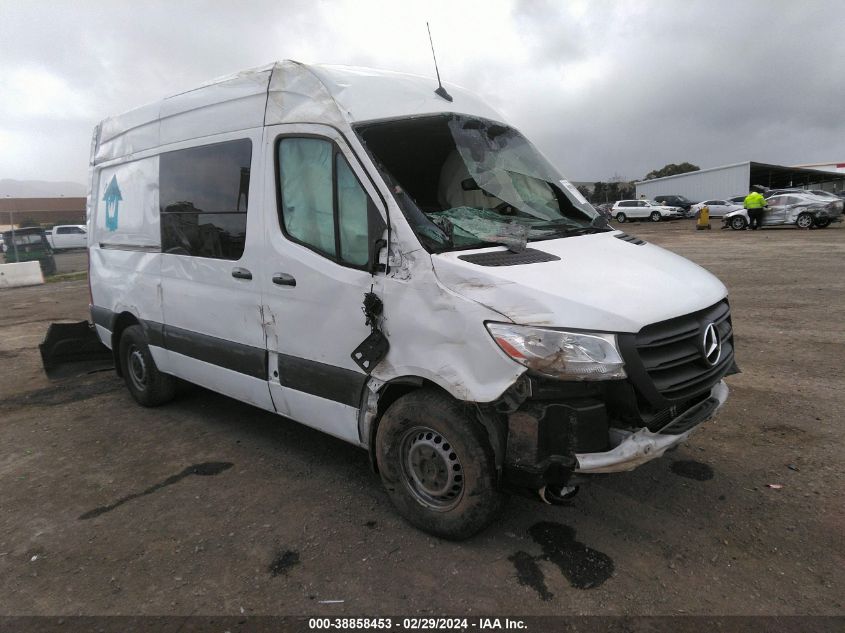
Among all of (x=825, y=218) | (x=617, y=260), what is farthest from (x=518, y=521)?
(x=825, y=218)

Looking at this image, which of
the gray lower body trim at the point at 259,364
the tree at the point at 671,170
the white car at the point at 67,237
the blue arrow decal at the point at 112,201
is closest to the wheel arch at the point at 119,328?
the gray lower body trim at the point at 259,364

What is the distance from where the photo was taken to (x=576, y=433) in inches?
100

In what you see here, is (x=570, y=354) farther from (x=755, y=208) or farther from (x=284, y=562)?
(x=755, y=208)

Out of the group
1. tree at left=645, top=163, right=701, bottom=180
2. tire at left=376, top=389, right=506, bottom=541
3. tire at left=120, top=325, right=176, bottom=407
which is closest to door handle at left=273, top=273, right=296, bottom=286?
tire at left=376, top=389, right=506, bottom=541

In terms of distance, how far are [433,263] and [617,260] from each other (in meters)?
1.06

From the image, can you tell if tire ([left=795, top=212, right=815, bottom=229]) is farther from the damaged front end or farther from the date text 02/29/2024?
the date text 02/29/2024

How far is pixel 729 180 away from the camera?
169 feet

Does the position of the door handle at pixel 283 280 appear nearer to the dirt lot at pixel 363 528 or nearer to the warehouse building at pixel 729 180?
the dirt lot at pixel 363 528

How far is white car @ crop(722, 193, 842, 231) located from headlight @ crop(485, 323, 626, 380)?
84.4 ft

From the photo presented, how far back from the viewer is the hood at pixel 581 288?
2535mm

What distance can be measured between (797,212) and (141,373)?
26261 mm

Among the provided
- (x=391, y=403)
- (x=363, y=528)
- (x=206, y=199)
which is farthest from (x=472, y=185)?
(x=363, y=528)

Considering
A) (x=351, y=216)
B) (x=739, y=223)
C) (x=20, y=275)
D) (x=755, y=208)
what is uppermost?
(x=755, y=208)

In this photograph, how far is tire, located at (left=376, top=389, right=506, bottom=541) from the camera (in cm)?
277
